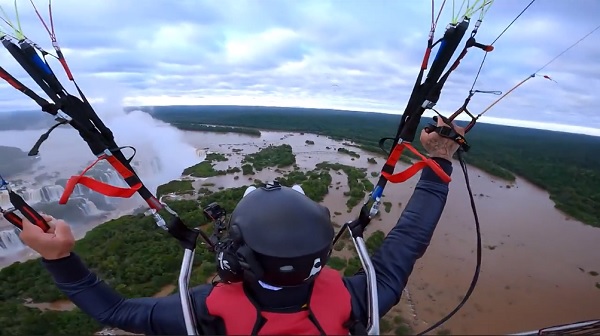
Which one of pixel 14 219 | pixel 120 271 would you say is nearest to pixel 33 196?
pixel 120 271

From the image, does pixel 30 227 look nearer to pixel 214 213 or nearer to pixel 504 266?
pixel 214 213

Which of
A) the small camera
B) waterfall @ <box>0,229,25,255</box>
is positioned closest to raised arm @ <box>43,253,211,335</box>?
the small camera

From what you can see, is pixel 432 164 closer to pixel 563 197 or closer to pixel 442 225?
pixel 442 225

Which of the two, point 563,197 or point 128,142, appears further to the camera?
point 128,142

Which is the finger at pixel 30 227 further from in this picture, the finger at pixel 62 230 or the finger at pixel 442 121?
the finger at pixel 442 121

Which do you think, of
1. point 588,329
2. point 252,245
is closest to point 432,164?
point 252,245

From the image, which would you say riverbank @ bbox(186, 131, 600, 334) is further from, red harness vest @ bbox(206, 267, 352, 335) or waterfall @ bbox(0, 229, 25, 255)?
waterfall @ bbox(0, 229, 25, 255)
